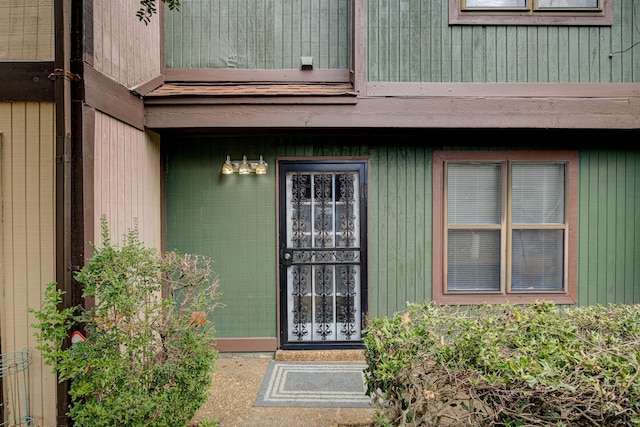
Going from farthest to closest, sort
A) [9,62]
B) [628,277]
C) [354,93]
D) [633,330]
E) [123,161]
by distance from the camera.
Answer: [628,277], [354,93], [123,161], [9,62], [633,330]

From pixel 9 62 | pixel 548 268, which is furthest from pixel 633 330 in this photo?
pixel 9 62

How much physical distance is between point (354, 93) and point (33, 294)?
3264mm

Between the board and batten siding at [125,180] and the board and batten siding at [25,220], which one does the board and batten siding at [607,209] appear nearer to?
the board and batten siding at [125,180]

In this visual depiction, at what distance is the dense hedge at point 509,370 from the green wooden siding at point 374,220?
5.75 ft

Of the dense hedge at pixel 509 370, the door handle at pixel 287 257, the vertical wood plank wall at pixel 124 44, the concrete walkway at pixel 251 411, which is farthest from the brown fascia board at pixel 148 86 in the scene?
the dense hedge at pixel 509 370

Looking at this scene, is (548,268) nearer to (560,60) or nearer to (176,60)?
(560,60)

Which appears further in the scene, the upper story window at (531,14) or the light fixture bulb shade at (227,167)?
the light fixture bulb shade at (227,167)

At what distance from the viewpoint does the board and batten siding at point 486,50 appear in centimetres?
392

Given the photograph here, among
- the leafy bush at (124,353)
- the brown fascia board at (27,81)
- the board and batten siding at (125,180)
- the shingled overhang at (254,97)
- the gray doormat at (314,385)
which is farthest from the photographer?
the shingled overhang at (254,97)

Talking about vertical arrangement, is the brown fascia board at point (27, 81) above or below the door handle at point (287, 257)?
above

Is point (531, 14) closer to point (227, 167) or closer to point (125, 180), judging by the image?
point (227, 167)

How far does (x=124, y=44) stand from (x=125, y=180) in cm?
126

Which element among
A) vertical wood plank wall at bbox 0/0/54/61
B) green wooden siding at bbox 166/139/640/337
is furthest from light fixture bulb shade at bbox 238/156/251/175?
vertical wood plank wall at bbox 0/0/54/61

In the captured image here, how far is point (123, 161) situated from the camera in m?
3.42
